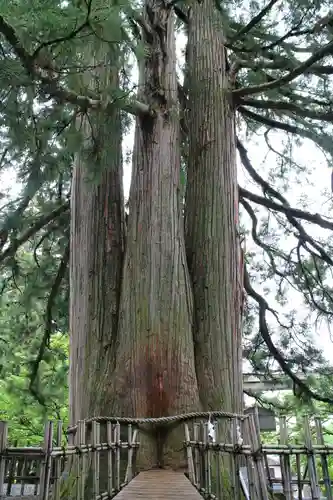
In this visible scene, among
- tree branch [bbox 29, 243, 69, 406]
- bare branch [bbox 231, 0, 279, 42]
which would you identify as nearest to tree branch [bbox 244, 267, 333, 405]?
tree branch [bbox 29, 243, 69, 406]

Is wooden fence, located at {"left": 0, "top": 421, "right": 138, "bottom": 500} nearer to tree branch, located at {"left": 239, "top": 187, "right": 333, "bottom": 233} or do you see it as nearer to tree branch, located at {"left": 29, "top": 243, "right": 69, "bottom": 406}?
tree branch, located at {"left": 29, "top": 243, "right": 69, "bottom": 406}

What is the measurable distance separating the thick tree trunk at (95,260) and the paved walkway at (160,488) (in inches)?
24.5

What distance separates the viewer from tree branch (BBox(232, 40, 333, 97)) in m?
2.97

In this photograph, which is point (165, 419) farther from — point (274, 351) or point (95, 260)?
point (274, 351)

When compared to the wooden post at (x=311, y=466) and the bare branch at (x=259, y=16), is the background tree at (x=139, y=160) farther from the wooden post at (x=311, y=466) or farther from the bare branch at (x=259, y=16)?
the wooden post at (x=311, y=466)

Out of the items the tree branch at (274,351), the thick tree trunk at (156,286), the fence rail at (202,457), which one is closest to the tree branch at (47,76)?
the thick tree trunk at (156,286)

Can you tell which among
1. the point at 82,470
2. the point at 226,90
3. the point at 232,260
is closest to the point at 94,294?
the point at 232,260

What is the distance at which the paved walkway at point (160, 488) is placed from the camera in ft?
5.68

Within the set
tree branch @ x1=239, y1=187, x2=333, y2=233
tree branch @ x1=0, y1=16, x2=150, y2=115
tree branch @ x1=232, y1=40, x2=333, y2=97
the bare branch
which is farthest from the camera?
tree branch @ x1=239, y1=187, x2=333, y2=233

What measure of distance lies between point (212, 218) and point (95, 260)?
0.83 meters

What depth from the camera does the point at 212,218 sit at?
11.6 feet

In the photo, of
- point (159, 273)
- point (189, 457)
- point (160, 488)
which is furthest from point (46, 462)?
point (159, 273)

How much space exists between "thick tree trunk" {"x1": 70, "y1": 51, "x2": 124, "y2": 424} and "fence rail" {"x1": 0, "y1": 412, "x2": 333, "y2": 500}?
368 millimetres

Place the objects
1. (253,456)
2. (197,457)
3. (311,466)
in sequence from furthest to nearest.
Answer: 1. (197,457)
2. (311,466)
3. (253,456)
